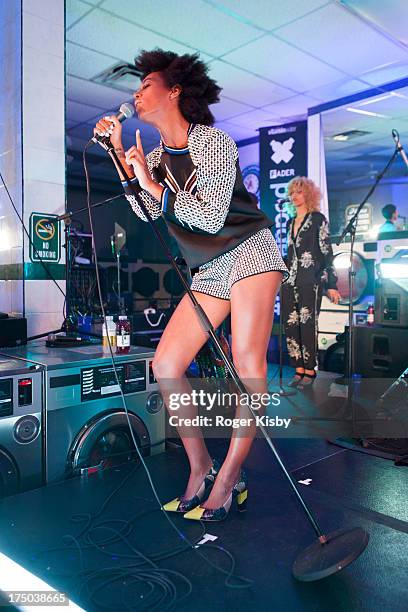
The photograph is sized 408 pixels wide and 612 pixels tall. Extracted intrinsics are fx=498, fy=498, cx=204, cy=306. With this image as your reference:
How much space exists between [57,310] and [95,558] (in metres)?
1.49

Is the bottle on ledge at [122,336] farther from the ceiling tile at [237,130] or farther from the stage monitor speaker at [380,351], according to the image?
the ceiling tile at [237,130]

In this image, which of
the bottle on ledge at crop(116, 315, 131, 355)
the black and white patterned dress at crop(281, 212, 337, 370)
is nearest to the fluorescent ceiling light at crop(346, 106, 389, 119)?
the black and white patterned dress at crop(281, 212, 337, 370)

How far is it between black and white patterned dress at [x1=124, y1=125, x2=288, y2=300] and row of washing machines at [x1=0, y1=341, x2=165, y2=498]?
2.04 ft

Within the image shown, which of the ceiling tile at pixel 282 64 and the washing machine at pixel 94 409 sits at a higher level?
the ceiling tile at pixel 282 64

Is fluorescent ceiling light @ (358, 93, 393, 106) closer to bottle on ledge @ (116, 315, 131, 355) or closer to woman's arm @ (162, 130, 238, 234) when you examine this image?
bottle on ledge @ (116, 315, 131, 355)

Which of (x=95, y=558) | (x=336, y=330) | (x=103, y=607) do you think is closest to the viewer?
(x=103, y=607)

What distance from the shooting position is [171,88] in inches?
59.5

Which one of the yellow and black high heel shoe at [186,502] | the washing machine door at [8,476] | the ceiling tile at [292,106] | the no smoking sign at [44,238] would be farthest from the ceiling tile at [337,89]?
the washing machine door at [8,476]

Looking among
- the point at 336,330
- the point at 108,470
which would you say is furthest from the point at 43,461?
the point at 336,330

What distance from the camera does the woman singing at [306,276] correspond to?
371cm

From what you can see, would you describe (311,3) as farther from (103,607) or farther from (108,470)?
(103,607)

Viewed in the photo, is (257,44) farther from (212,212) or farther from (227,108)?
(212,212)

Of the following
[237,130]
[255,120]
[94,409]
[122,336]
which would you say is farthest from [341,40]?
[94,409]

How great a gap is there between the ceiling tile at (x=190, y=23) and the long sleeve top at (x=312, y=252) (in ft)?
4.87
